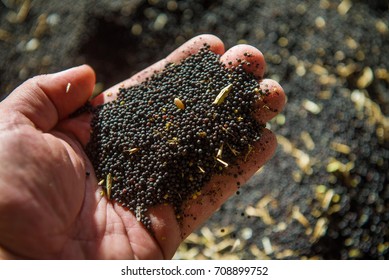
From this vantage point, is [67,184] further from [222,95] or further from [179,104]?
[222,95]

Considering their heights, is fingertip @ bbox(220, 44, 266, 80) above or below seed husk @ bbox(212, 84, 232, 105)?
above

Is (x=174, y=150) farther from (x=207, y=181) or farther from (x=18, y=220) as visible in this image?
(x=18, y=220)

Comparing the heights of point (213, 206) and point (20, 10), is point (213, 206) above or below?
below

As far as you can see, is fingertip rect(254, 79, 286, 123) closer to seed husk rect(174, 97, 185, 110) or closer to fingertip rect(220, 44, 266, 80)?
fingertip rect(220, 44, 266, 80)

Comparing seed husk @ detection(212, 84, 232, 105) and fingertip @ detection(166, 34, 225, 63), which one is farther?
fingertip @ detection(166, 34, 225, 63)

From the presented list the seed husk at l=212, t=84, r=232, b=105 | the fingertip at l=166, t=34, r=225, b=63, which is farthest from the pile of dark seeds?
the fingertip at l=166, t=34, r=225, b=63

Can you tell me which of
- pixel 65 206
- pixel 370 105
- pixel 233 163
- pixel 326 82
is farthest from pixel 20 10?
pixel 370 105

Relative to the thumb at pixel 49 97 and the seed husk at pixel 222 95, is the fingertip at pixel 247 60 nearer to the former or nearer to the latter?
the seed husk at pixel 222 95

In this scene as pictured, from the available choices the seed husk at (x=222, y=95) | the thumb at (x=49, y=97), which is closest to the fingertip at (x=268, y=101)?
Result: the seed husk at (x=222, y=95)
